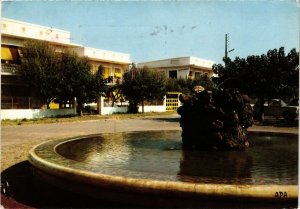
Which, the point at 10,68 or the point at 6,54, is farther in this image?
the point at 6,54

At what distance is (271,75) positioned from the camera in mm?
23188

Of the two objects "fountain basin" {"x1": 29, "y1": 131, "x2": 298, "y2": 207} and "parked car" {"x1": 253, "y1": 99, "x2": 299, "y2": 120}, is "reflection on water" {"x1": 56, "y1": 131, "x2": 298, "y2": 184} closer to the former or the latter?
"fountain basin" {"x1": 29, "y1": 131, "x2": 298, "y2": 207}

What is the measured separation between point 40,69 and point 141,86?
35.8 feet

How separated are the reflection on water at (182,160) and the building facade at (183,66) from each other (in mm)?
46913

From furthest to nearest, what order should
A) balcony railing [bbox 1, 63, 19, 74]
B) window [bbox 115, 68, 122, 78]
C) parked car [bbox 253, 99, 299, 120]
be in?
window [bbox 115, 68, 122, 78] → balcony railing [bbox 1, 63, 19, 74] → parked car [bbox 253, 99, 299, 120]

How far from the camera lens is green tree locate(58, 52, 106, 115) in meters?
29.6

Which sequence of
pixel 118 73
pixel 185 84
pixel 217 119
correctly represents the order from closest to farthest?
pixel 217 119 < pixel 118 73 < pixel 185 84

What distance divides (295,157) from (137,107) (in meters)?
32.7

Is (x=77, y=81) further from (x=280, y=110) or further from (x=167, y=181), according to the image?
(x=167, y=181)

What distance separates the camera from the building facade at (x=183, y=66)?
56125 millimetres

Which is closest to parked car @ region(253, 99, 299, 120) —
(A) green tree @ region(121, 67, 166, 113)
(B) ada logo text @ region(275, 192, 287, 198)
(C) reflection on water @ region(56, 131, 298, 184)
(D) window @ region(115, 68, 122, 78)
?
(A) green tree @ region(121, 67, 166, 113)

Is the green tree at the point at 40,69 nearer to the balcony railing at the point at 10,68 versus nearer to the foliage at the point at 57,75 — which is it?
the foliage at the point at 57,75

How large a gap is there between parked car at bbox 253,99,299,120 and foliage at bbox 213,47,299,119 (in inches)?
194

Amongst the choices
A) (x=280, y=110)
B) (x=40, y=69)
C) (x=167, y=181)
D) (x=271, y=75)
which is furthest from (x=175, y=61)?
(x=167, y=181)
